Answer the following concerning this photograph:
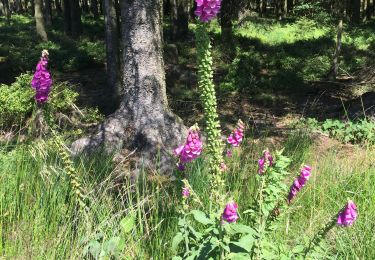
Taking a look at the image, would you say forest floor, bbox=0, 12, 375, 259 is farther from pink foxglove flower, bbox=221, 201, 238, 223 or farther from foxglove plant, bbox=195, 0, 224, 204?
pink foxglove flower, bbox=221, 201, 238, 223

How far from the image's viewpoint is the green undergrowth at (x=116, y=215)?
315 centimetres

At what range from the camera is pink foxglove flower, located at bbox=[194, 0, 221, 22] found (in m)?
2.45

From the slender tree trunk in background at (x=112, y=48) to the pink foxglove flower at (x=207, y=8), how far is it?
8.34 m

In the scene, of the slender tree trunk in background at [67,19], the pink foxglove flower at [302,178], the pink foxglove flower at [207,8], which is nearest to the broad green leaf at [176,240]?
the pink foxglove flower at [302,178]

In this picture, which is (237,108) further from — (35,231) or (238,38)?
(35,231)

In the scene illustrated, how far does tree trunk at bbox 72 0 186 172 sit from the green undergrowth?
186 cm

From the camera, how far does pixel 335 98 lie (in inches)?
505

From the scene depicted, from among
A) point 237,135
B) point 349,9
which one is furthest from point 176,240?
point 349,9

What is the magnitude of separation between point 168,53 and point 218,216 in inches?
535

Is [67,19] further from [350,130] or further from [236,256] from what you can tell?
[236,256]

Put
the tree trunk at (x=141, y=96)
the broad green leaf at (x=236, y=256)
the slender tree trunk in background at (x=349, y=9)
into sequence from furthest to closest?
the slender tree trunk in background at (x=349, y=9) → the tree trunk at (x=141, y=96) → the broad green leaf at (x=236, y=256)

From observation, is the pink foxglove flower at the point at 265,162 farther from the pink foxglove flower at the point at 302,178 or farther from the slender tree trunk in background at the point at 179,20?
the slender tree trunk in background at the point at 179,20

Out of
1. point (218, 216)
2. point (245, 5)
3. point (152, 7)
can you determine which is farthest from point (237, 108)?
point (218, 216)

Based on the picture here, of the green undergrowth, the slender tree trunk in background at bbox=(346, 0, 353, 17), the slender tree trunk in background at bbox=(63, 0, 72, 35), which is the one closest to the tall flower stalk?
the green undergrowth
